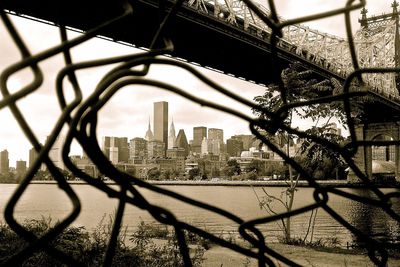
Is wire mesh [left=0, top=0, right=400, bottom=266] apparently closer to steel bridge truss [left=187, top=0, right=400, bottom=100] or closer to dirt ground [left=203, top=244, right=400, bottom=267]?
dirt ground [left=203, top=244, right=400, bottom=267]

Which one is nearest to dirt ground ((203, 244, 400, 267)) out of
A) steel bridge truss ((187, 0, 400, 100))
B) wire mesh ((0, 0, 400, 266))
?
wire mesh ((0, 0, 400, 266))

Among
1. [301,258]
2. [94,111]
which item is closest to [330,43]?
[301,258]

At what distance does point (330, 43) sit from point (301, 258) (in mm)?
23926

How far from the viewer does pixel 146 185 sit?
0.47m

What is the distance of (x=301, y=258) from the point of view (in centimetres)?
604

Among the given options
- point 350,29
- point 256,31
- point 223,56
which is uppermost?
point 256,31

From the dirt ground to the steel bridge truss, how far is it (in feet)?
30.8

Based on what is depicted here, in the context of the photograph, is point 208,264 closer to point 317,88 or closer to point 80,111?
point 317,88

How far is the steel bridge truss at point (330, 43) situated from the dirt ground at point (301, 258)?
369 inches

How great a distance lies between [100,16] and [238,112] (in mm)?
14653

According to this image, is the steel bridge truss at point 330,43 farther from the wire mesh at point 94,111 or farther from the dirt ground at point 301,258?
the wire mesh at point 94,111

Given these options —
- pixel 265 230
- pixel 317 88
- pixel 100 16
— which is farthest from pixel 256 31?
pixel 317 88

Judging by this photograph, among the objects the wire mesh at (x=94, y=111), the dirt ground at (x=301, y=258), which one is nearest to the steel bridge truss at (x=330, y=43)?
A: the dirt ground at (x=301, y=258)

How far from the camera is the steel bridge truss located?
1991 cm
